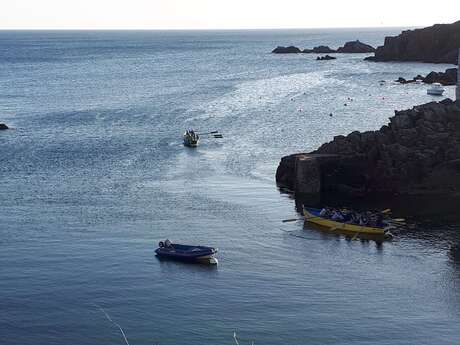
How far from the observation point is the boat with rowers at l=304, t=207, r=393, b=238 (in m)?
66.9

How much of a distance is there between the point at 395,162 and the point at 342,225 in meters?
14.3

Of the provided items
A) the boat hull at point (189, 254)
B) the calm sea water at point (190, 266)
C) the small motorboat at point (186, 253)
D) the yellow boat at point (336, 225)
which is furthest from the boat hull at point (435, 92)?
the boat hull at point (189, 254)

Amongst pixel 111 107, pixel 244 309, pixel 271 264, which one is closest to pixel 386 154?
pixel 271 264

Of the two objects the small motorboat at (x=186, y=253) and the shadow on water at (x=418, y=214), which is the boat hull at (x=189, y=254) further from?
the shadow on water at (x=418, y=214)

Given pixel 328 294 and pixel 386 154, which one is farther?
pixel 386 154

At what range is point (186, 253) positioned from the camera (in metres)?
60.3

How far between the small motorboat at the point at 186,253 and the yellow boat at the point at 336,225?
13.1 meters

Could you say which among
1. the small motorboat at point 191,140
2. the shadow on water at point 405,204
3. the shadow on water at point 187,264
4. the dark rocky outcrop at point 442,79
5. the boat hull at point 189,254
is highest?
the dark rocky outcrop at point 442,79

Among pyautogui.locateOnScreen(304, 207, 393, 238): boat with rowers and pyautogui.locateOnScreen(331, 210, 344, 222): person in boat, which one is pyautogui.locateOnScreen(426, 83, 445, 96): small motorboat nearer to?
pyautogui.locateOnScreen(304, 207, 393, 238): boat with rowers

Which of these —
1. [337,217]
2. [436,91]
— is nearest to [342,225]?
[337,217]

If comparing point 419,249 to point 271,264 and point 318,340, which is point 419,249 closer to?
point 271,264

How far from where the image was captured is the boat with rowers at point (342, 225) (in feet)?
219

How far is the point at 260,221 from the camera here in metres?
70.9

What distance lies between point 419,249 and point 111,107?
91.0 meters
